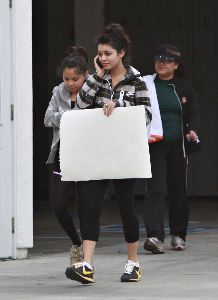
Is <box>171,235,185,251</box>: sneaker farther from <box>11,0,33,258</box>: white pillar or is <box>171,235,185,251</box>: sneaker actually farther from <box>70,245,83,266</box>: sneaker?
<box>70,245,83,266</box>: sneaker

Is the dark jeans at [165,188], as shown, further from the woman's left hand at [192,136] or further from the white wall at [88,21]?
the white wall at [88,21]

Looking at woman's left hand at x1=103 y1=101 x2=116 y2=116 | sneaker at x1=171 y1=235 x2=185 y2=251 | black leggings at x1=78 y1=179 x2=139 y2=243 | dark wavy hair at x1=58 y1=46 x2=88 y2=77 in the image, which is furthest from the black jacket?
woman's left hand at x1=103 y1=101 x2=116 y2=116

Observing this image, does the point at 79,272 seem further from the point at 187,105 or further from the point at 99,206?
the point at 187,105

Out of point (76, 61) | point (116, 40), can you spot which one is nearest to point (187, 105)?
point (76, 61)

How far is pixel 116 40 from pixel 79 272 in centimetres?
169

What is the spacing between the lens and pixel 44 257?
10.7 meters

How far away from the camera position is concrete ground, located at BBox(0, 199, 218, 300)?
8.00 m

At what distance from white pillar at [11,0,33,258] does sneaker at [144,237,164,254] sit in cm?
105

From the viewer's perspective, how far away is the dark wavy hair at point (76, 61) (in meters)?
9.24

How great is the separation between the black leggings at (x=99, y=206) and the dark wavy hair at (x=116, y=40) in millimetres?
899

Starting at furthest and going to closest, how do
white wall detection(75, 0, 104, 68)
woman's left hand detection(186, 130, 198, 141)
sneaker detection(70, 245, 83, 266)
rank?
1. white wall detection(75, 0, 104, 68)
2. woman's left hand detection(186, 130, 198, 141)
3. sneaker detection(70, 245, 83, 266)

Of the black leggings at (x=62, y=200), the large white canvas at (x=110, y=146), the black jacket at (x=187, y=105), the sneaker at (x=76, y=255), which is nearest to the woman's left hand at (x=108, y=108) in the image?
the large white canvas at (x=110, y=146)

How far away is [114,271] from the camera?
30.8 ft

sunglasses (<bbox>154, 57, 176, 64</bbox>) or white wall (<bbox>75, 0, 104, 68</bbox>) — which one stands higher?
white wall (<bbox>75, 0, 104, 68</bbox>)
